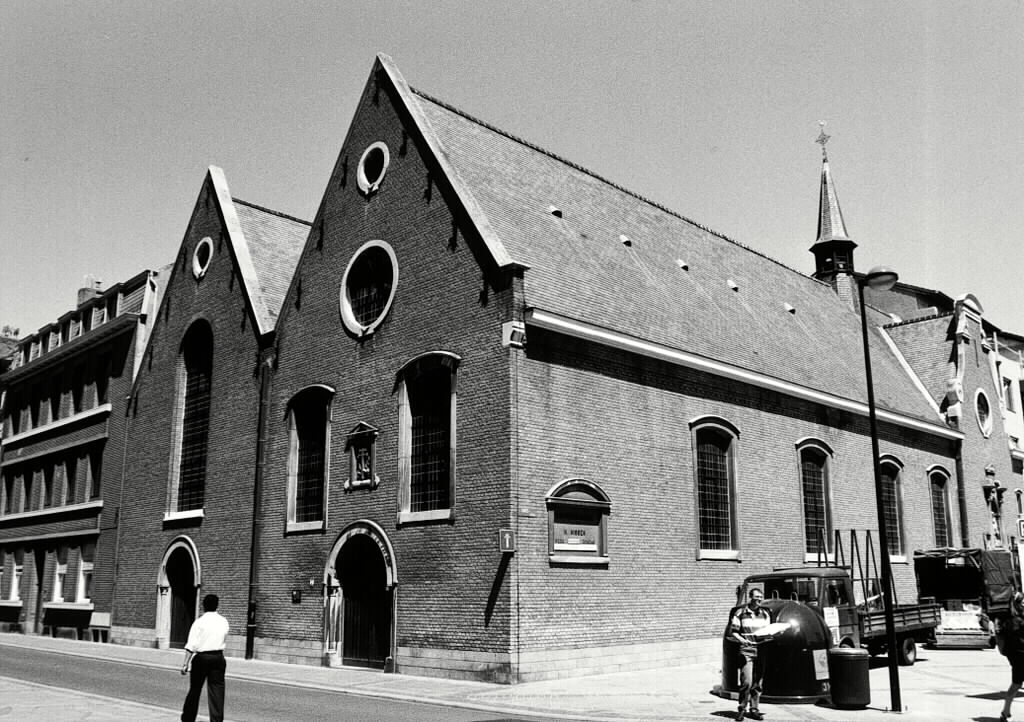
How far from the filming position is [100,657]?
2488 cm

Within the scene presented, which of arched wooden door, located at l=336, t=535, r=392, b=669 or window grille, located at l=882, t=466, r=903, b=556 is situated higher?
window grille, located at l=882, t=466, r=903, b=556

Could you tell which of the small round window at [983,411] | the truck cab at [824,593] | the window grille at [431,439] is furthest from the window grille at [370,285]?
the small round window at [983,411]

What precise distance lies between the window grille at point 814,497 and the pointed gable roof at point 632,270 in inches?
77.4

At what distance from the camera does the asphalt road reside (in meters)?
13.6

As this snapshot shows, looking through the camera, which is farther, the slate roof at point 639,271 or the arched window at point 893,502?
the arched window at point 893,502

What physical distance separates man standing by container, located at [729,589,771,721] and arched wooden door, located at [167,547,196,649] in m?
18.8

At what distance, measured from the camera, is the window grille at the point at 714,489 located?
23.7 m

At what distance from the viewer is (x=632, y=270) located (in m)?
25.1

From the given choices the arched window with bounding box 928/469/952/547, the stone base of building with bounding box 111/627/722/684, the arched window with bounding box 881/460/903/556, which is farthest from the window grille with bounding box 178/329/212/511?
the arched window with bounding box 928/469/952/547

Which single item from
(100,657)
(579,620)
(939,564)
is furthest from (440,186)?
(939,564)

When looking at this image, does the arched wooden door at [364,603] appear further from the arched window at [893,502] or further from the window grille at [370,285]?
the arched window at [893,502]

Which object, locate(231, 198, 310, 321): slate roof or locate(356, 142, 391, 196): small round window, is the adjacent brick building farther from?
locate(356, 142, 391, 196): small round window

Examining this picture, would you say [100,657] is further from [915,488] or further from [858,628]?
[915,488]

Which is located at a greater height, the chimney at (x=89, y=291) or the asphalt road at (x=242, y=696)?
the chimney at (x=89, y=291)
